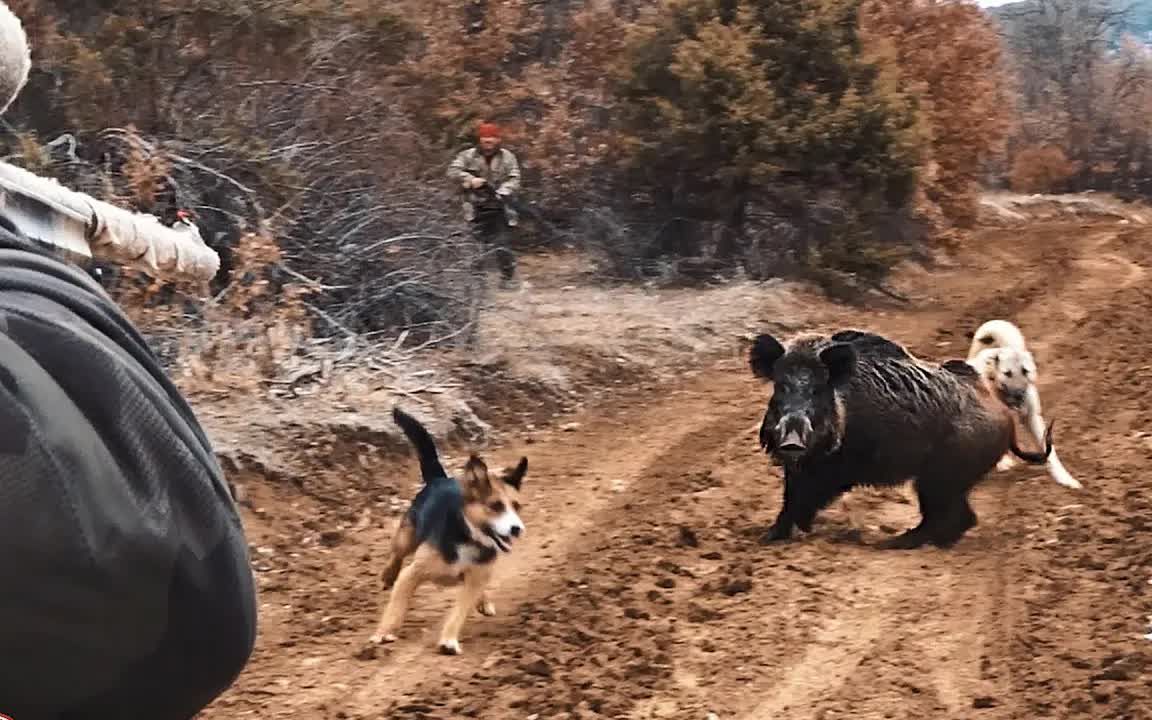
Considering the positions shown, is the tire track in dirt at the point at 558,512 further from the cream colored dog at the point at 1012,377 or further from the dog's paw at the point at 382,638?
the cream colored dog at the point at 1012,377

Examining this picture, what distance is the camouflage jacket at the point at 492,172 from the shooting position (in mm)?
14234

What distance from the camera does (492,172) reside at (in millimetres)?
14523

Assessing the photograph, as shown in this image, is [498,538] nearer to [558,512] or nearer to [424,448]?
[424,448]

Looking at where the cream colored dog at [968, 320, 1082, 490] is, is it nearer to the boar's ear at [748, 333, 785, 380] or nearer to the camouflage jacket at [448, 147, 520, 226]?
the boar's ear at [748, 333, 785, 380]

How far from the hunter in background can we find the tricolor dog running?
8037 mm

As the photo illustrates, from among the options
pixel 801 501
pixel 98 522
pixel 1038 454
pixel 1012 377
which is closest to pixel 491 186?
pixel 1012 377

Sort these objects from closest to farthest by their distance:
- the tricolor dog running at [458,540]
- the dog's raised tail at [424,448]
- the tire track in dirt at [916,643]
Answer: the tire track in dirt at [916,643]
the tricolor dog running at [458,540]
the dog's raised tail at [424,448]

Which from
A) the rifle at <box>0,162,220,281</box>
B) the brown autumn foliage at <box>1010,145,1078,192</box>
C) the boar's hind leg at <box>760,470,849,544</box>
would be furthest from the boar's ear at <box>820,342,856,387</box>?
the brown autumn foliage at <box>1010,145,1078,192</box>

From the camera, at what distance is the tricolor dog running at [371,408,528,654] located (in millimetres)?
6098

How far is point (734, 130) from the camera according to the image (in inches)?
599

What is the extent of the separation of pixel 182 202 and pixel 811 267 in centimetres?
793

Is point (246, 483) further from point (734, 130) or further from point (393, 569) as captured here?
point (734, 130)

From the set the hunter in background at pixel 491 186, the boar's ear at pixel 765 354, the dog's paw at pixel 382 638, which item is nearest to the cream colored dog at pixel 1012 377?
the boar's ear at pixel 765 354

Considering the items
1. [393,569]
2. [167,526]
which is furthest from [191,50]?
[167,526]
